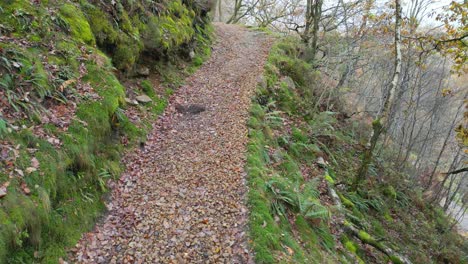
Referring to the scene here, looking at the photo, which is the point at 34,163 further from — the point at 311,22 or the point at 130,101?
the point at 311,22

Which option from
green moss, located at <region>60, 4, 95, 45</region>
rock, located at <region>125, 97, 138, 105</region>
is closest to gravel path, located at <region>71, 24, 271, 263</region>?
rock, located at <region>125, 97, 138, 105</region>

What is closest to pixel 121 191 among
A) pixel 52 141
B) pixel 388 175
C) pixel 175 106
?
pixel 52 141

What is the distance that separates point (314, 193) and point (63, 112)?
240 inches

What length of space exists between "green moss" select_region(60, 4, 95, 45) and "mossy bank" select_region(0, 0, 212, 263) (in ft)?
0.08

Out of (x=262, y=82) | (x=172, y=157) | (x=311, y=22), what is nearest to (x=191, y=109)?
(x=172, y=157)

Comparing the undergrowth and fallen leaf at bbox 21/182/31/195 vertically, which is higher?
fallen leaf at bbox 21/182/31/195

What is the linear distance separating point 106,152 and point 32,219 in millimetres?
2322

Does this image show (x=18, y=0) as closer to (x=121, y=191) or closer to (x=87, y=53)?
(x=87, y=53)

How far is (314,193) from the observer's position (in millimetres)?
8023

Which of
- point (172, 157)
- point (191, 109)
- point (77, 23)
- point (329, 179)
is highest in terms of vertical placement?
point (77, 23)

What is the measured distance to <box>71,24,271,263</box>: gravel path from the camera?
4.66 m

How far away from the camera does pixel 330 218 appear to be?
7.57m

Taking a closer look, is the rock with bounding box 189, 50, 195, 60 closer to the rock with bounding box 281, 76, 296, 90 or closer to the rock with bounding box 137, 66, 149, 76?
the rock with bounding box 137, 66, 149, 76

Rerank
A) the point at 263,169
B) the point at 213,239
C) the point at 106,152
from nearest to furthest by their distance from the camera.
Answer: the point at 213,239, the point at 106,152, the point at 263,169
